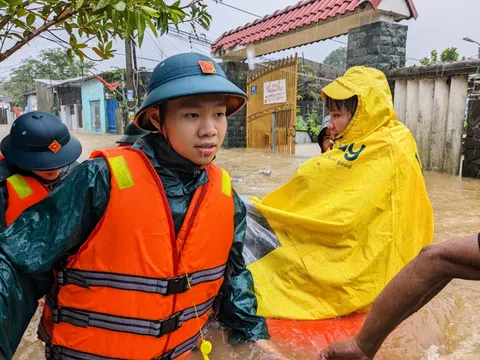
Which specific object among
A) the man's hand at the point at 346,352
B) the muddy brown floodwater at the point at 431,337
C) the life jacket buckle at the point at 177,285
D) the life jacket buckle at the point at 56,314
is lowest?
the muddy brown floodwater at the point at 431,337

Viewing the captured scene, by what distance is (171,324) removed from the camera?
4.75 ft

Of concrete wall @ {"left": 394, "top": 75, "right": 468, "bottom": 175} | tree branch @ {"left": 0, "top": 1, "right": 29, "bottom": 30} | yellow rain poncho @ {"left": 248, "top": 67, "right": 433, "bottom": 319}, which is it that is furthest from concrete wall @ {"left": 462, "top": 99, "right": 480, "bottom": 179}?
tree branch @ {"left": 0, "top": 1, "right": 29, "bottom": 30}

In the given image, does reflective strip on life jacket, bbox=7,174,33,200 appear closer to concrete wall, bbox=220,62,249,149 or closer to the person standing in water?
the person standing in water

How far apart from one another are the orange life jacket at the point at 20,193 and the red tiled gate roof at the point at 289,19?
688cm

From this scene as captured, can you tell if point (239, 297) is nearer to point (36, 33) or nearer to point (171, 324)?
point (171, 324)

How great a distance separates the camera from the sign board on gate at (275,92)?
35.3ft

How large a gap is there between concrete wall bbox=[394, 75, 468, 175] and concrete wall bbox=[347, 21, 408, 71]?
0.49 metres

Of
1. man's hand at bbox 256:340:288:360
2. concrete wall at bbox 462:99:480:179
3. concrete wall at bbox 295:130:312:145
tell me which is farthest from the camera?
concrete wall at bbox 295:130:312:145

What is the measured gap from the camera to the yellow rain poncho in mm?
2348

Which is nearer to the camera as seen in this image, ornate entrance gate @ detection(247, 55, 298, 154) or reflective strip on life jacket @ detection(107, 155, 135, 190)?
reflective strip on life jacket @ detection(107, 155, 135, 190)

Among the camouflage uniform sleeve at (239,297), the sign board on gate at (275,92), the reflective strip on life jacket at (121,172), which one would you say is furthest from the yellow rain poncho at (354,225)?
the sign board on gate at (275,92)

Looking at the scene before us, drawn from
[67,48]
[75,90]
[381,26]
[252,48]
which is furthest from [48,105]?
[67,48]

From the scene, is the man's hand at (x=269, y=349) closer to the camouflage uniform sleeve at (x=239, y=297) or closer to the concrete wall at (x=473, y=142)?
the camouflage uniform sleeve at (x=239, y=297)

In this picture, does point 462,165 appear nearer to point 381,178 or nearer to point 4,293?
point 381,178
